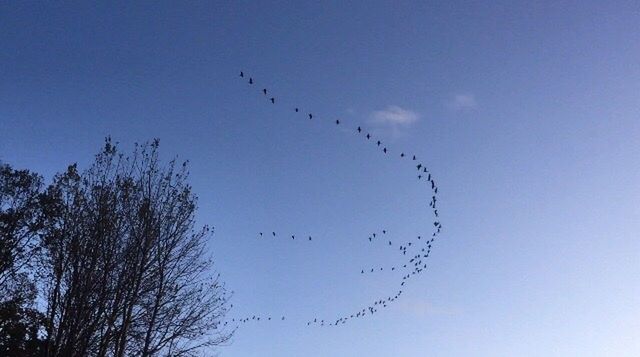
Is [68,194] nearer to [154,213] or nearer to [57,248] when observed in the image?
[57,248]

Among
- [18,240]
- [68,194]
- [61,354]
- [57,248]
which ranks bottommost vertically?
[61,354]

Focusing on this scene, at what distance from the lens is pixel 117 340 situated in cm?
1541

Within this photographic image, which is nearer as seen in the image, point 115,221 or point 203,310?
point 115,221

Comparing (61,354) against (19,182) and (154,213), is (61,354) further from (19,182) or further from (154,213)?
(19,182)

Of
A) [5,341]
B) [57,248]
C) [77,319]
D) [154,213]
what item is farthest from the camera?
[5,341]

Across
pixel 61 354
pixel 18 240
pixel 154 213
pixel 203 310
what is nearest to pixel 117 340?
pixel 61 354

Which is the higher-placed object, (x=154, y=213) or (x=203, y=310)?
(x=154, y=213)

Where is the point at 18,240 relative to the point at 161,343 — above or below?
above

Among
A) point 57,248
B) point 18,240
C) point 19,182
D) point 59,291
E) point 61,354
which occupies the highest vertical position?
point 19,182

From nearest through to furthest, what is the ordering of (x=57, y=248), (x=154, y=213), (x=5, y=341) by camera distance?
(x=57, y=248) < (x=154, y=213) < (x=5, y=341)

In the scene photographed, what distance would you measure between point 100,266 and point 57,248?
161 cm

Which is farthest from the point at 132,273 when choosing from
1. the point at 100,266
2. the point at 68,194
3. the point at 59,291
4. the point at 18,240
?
the point at 18,240

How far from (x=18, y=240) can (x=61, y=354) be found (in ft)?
36.0

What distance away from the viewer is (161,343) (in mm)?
16844
